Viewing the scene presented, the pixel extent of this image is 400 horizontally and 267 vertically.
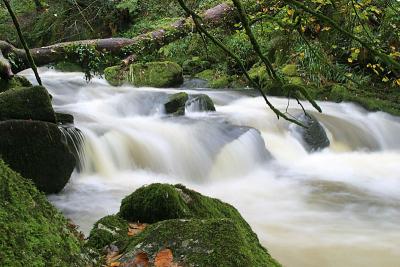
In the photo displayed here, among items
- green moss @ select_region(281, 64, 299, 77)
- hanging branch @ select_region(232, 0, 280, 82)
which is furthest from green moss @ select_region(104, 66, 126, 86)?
→ hanging branch @ select_region(232, 0, 280, 82)

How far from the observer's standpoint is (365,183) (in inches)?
317

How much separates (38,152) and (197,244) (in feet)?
14.6

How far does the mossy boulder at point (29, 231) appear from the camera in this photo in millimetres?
1159

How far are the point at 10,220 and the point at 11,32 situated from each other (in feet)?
65.9

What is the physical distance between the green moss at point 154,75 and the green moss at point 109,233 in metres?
10.8

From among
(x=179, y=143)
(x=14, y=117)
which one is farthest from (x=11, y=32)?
(x=14, y=117)

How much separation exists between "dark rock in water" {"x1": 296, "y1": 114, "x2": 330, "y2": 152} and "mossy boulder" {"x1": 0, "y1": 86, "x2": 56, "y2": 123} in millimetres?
5676

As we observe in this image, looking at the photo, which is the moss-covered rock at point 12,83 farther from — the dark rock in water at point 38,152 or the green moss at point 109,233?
the green moss at point 109,233

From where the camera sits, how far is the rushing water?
5453 mm

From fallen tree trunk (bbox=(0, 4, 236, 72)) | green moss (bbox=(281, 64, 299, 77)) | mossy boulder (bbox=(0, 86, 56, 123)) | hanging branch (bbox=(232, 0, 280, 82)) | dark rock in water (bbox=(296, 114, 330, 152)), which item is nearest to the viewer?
hanging branch (bbox=(232, 0, 280, 82))

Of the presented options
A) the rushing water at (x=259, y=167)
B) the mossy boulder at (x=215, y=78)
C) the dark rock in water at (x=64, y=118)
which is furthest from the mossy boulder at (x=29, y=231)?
the mossy boulder at (x=215, y=78)

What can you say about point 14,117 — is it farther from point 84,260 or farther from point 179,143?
point 84,260

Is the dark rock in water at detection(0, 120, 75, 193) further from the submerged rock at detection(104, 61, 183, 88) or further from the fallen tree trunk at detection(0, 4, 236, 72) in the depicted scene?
the submerged rock at detection(104, 61, 183, 88)

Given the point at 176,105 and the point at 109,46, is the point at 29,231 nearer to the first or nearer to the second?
the point at 109,46
